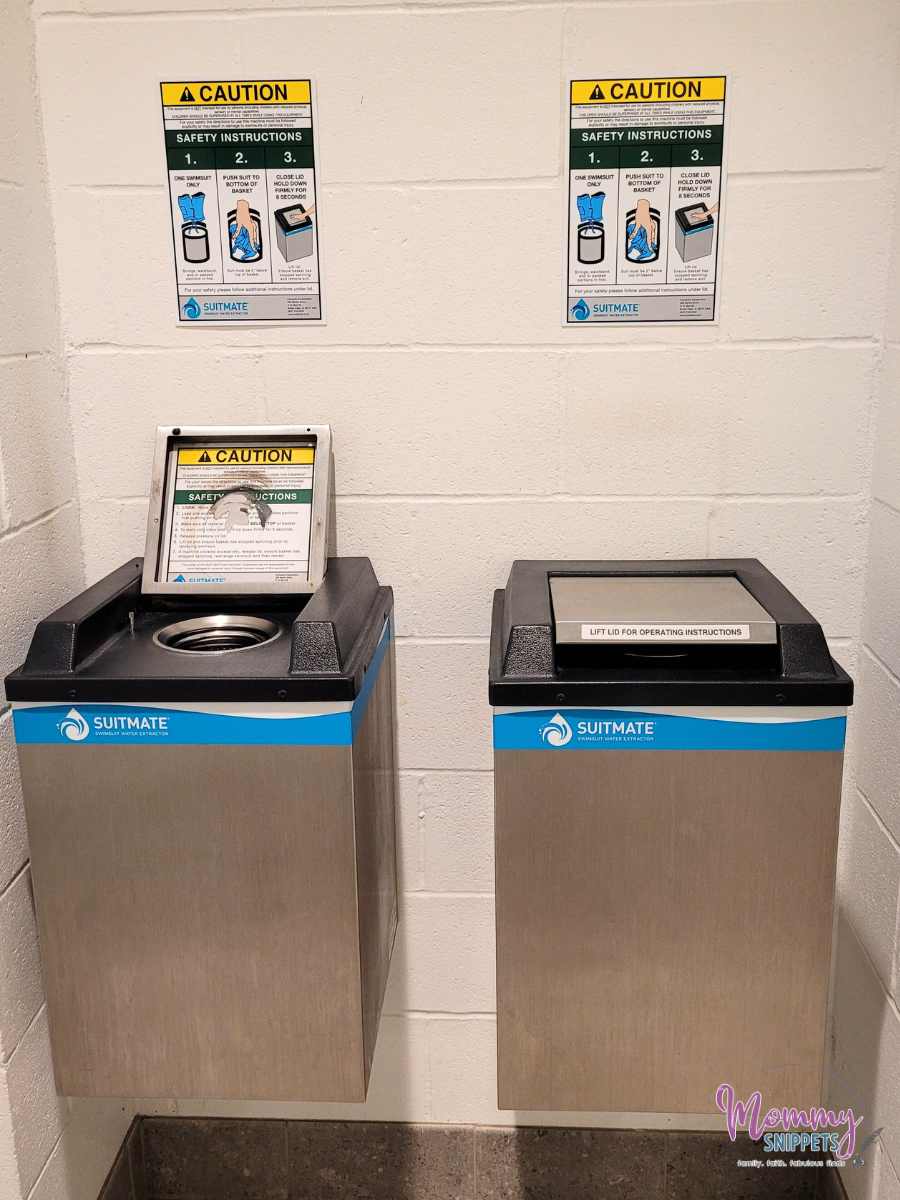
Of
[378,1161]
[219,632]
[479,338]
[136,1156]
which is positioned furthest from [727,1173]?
[479,338]

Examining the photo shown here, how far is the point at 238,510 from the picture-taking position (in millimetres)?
1786

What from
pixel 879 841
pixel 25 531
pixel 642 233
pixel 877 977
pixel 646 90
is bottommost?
pixel 877 977

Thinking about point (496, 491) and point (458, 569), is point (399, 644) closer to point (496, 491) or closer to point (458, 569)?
point (458, 569)

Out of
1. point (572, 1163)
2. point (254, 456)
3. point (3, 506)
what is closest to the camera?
point (3, 506)

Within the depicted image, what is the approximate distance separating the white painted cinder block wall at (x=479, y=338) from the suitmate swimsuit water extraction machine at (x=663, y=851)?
38cm

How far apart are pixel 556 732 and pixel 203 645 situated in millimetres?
608

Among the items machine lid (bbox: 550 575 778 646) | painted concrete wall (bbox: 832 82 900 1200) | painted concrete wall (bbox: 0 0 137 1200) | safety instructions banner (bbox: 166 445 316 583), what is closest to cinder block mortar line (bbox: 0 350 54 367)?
painted concrete wall (bbox: 0 0 137 1200)

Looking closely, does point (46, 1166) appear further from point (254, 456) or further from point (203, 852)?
point (254, 456)

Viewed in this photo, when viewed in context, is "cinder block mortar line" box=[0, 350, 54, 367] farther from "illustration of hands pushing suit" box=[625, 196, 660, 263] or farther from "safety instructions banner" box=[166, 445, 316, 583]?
"illustration of hands pushing suit" box=[625, 196, 660, 263]

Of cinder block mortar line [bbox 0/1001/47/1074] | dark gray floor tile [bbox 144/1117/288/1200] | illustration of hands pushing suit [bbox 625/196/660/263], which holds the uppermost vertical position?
illustration of hands pushing suit [bbox 625/196/660/263]

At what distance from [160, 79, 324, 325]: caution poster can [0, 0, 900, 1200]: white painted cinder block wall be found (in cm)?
3

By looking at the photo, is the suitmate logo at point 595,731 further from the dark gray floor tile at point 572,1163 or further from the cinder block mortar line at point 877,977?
the dark gray floor tile at point 572,1163

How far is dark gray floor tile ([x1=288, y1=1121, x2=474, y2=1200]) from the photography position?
2.11m

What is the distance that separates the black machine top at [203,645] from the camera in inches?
55.5
